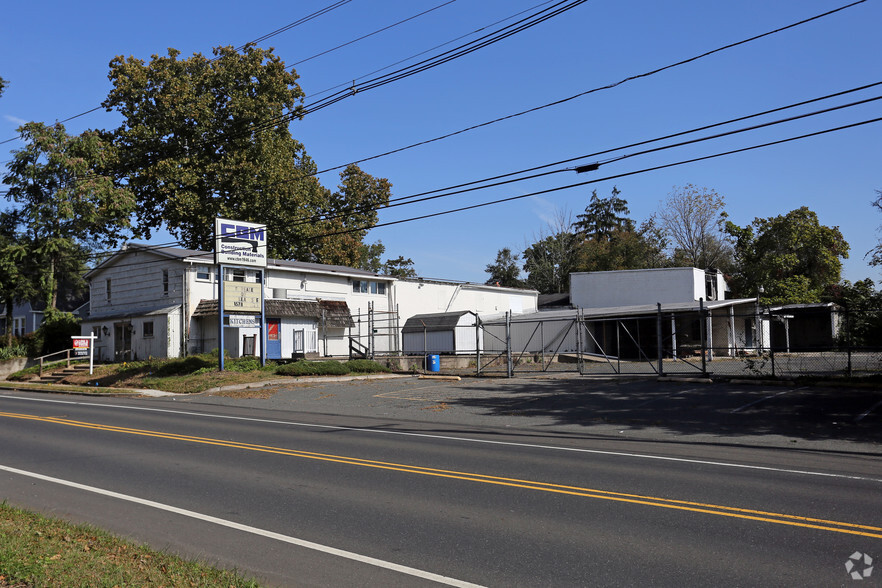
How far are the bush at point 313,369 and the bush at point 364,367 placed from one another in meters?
0.34

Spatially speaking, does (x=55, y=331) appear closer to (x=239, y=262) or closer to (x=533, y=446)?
(x=239, y=262)

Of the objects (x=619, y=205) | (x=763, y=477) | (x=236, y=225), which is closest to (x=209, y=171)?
(x=236, y=225)

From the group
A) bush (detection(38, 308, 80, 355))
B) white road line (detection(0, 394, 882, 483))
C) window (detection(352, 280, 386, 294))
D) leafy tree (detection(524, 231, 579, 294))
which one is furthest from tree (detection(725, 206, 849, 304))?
bush (detection(38, 308, 80, 355))

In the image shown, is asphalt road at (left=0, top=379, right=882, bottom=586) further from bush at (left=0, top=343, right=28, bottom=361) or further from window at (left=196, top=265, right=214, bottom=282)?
bush at (left=0, top=343, right=28, bottom=361)

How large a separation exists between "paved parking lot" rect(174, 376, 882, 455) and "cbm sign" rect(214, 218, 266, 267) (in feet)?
24.8

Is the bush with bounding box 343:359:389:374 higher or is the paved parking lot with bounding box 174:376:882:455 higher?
the bush with bounding box 343:359:389:374

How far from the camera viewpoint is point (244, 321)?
30.4 m

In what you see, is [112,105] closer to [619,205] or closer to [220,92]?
[220,92]

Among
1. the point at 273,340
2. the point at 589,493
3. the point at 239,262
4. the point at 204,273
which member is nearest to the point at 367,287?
the point at 273,340

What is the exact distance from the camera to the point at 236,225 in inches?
1214

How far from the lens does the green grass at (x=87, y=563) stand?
5016mm

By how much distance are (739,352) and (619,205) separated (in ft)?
167

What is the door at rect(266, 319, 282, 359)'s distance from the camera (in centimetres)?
3760

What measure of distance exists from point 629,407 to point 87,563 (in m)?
15.3
